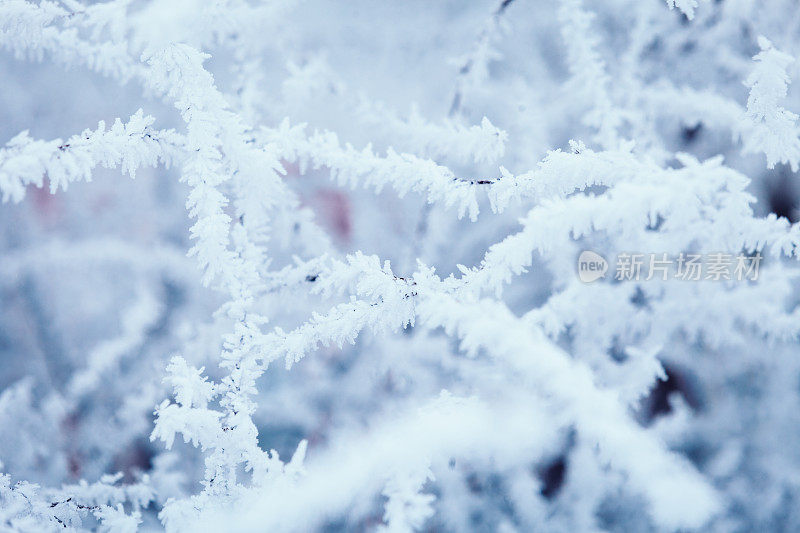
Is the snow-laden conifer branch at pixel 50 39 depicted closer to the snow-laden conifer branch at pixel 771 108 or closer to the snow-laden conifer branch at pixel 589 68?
the snow-laden conifer branch at pixel 589 68

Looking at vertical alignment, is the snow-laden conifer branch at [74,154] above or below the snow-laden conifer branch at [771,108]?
below

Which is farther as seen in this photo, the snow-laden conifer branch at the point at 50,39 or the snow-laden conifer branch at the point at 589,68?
the snow-laden conifer branch at the point at 589,68

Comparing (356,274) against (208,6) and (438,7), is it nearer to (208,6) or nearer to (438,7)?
(208,6)

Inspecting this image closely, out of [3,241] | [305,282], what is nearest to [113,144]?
[305,282]

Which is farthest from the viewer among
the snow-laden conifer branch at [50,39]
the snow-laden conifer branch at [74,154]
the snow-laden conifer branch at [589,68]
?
the snow-laden conifer branch at [589,68]

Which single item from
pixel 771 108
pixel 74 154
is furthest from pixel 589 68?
pixel 74 154

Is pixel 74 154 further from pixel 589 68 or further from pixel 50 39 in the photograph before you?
pixel 589 68

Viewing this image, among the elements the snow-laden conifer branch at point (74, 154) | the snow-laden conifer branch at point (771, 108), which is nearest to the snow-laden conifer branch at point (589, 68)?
the snow-laden conifer branch at point (771, 108)

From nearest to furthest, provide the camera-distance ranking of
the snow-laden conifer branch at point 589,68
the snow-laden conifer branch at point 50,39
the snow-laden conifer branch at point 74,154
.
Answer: the snow-laden conifer branch at point 74,154, the snow-laden conifer branch at point 50,39, the snow-laden conifer branch at point 589,68

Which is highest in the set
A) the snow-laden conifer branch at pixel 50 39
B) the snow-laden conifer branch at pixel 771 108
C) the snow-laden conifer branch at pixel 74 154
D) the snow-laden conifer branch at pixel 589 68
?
the snow-laden conifer branch at pixel 589 68

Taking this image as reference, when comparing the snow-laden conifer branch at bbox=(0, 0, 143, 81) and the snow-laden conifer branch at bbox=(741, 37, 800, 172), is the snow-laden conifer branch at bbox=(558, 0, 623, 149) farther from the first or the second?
the snow-laden conifer branch at bbox=(0, 0, 143, 81)
